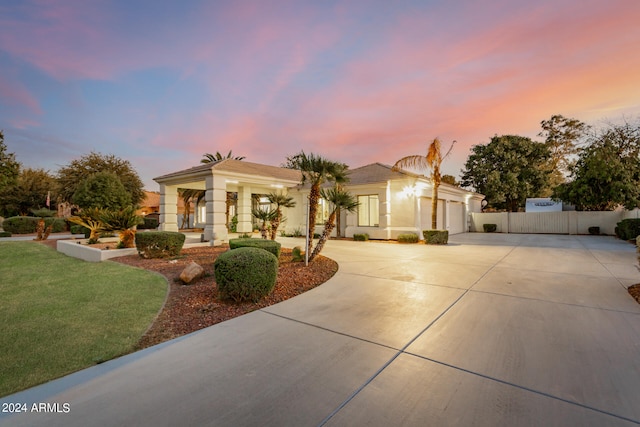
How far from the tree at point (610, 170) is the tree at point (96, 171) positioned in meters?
35.7

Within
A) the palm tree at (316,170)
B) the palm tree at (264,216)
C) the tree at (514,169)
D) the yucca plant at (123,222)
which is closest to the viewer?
the palm tree at (316,170)

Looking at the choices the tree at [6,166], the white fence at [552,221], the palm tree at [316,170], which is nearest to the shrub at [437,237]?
the palm tree at [316,170]

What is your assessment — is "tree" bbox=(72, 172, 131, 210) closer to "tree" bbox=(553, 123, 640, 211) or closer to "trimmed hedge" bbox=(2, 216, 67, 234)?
"trimmed hedge" bbox=(2, 216, 67, 234)

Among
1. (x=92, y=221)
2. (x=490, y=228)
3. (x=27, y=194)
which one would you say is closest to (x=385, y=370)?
(x=92, y=221)

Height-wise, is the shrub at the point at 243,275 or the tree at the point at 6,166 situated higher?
the tree at the point at 6,166

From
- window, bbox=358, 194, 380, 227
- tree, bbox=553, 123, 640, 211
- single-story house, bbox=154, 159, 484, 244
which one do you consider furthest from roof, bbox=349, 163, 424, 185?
tree, bbox=553, 123, 640, 211

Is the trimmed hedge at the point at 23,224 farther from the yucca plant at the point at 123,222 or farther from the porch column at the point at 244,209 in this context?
the porch column at the point at 244,209

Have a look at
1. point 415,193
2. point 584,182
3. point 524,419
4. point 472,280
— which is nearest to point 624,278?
point 472,280

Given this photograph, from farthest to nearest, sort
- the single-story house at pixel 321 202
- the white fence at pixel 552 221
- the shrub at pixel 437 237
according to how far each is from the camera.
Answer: the white fence at pixel 552 221, the shrub at pixel 437 237, the single-story house at pixel 321 202

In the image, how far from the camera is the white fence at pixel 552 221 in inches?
726

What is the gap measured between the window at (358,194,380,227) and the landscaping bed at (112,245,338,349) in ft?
29.3

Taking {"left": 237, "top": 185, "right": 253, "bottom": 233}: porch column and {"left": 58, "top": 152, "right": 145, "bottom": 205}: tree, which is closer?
{"left": 237, "top": 185, "right": 253, "bottom": 233}: porch column

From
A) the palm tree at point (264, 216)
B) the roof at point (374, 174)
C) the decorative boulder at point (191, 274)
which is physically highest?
the roof at point (374, 174)

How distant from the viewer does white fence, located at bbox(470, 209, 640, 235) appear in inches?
726
